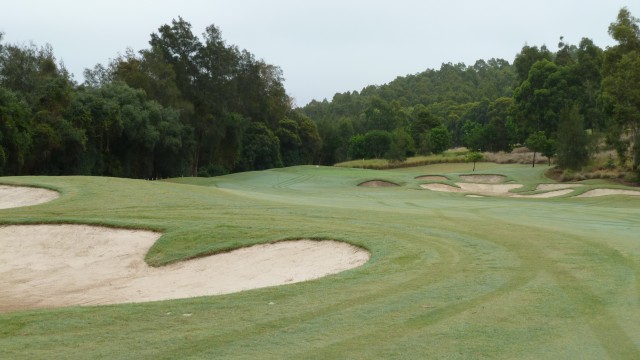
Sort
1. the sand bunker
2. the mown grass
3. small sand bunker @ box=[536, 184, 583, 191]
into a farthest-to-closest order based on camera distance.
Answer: small sand bunker @ box=[536, 184, 583, 191], the sand bunker, the mown grass

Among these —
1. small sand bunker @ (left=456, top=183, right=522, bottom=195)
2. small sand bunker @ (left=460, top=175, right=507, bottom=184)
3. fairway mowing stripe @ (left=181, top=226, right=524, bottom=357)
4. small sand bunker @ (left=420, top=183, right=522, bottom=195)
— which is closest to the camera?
fairway mowing stripe @ (left=181, top=226, right=524, bottom=357)

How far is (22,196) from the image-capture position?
1061 inches

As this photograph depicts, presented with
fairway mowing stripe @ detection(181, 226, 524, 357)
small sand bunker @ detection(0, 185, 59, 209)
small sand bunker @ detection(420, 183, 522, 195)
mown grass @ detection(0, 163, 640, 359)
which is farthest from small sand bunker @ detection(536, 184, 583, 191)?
fairway mowing stripe @ detection(181, 226, 524, 357)

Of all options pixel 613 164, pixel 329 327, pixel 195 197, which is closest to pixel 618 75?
pixel 613 164

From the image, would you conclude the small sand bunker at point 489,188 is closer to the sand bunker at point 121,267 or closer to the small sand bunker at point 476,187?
the small sand bunker at point 476,187

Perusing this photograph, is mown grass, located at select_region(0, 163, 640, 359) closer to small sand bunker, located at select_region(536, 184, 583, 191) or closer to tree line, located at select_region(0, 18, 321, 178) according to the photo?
small sand bunker, located at select_region(536, 184, 583, 191)

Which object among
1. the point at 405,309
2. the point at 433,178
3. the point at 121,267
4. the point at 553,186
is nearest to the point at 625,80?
the point at 553,186

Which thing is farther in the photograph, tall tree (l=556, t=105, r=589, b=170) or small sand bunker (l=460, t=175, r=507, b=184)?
small sand bunker (l=460, t=175, r=507, b=184)

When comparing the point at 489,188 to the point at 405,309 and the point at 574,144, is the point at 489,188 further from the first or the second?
the point at 405,309

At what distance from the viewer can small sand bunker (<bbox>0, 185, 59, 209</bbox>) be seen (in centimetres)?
2578

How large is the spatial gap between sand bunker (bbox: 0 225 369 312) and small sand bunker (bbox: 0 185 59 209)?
6.59 metres

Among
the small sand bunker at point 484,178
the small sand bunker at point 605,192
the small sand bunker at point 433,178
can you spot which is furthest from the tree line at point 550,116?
the small sand bunker at point 433,178

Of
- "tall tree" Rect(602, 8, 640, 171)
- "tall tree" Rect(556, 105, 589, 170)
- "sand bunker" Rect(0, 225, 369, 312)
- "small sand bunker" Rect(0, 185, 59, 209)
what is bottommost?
"sand bunker" Rect(0, 225, 369, 312)

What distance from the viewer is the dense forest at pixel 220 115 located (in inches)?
1858
